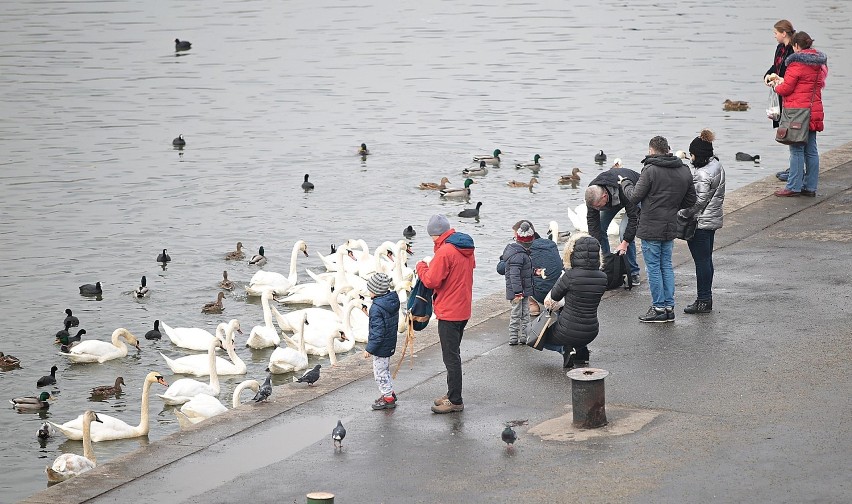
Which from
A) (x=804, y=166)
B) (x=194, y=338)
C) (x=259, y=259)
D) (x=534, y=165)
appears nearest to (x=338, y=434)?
(x=194, y=338)

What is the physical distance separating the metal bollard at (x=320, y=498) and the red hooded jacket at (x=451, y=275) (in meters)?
2.50

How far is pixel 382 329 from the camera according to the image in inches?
431

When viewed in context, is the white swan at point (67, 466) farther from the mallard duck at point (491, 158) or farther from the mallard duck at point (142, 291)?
the mallard duck at point (491, 158)

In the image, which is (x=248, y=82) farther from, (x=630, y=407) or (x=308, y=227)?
(x=630, y=407)

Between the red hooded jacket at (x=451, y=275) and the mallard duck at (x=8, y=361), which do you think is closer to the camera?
the red hooded jacket at (x=451, y=275)

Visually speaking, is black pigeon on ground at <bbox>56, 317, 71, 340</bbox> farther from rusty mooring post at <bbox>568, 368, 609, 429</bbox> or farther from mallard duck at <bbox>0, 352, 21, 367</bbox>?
rusty mooring post at <bbox>568, 368, 609, 429</bbox>

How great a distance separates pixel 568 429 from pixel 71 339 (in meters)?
9.15

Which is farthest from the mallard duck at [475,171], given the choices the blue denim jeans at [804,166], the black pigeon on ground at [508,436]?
the black pigeon on ground at [508,436]

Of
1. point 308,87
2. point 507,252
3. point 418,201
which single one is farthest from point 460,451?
point 308,87

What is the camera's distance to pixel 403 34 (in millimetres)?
53000

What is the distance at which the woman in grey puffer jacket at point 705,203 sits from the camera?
42.7 feet

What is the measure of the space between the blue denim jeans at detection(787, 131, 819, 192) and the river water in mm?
4644

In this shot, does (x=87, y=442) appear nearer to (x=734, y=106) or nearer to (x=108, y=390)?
(x=108, y=390)

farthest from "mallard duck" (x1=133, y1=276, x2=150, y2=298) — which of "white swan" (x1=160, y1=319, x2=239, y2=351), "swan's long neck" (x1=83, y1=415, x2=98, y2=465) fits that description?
"swan's long neck" (x1=83, y1=415, x2=98, y2=465)
